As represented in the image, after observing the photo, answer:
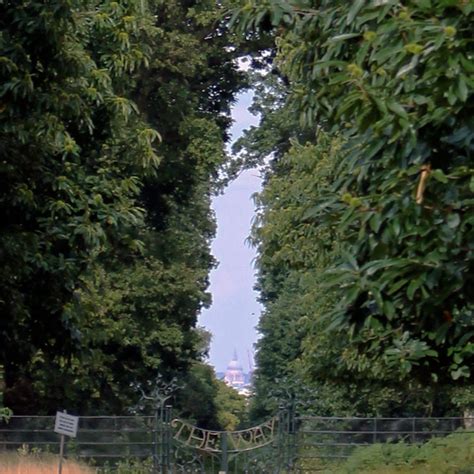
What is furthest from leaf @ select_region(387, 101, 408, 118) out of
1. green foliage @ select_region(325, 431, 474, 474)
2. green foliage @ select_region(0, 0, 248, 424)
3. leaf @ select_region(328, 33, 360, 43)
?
green foliage @ select_region(325, 431, 474, 474)

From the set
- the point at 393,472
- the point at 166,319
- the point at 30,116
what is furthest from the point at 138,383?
the point at 30,116

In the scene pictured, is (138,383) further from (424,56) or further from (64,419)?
(424,56)

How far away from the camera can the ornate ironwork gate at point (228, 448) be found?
876 inches

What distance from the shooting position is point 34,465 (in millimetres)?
19797

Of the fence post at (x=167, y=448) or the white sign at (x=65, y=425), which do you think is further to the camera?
the fence post at (x=167, y=448)

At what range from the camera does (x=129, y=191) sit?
1264 cm

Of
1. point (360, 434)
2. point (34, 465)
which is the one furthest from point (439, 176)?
point (360, 434)

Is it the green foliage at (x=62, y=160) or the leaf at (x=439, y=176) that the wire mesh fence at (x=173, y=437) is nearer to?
the green foliage at (x=62, y=160)

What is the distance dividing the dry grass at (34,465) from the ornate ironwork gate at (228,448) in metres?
2.36

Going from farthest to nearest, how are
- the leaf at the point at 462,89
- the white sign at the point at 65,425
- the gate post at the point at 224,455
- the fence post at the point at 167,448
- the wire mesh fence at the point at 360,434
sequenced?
the fence post at the point at 167,448 → the gate post at the point at 224,455 → the wire mesh fence at the point at 360,434 → the white sign at the point at 65,425 → the leaf at the point at 462,89

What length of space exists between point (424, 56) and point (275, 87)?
25.3 metres

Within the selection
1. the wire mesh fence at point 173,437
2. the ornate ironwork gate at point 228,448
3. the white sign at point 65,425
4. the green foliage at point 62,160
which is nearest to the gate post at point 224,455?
the ornate ironwork gate at point 228,448

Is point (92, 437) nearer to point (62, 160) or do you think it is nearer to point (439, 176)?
point (62, 160)

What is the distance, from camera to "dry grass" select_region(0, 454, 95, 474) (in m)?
19.7
